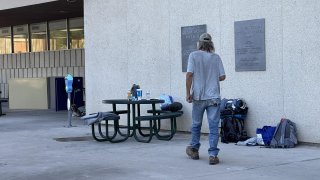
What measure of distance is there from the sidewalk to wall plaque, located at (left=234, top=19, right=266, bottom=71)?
1.59 meters

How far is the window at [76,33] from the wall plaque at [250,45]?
12.0 meters

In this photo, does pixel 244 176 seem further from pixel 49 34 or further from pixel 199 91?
pixel 49 34

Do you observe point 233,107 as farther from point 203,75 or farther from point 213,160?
point 213,160

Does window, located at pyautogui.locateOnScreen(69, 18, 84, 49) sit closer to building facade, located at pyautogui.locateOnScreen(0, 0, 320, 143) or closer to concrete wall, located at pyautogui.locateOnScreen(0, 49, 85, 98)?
concrete wall, located at pyautogui.locateOnScreen(0, 49, 85, 98)

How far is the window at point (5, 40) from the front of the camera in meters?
25.5

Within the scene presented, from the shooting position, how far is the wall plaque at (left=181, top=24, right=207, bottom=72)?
11.4 m

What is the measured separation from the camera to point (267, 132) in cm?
970

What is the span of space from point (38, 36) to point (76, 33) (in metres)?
2.64

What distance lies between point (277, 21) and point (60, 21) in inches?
558

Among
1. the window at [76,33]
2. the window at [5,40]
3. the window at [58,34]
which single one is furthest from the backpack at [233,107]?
the window at [5,40]

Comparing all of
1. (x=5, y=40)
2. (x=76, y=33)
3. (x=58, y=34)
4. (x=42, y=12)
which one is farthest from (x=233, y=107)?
(x=5, y=40)

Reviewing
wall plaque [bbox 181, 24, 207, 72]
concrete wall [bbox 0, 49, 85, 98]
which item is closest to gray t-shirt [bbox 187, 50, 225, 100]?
wall plaque [bbox 181, 24, 207, 72]

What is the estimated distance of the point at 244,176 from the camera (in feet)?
23.1

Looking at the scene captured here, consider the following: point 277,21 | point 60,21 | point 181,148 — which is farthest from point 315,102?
point 60,21
